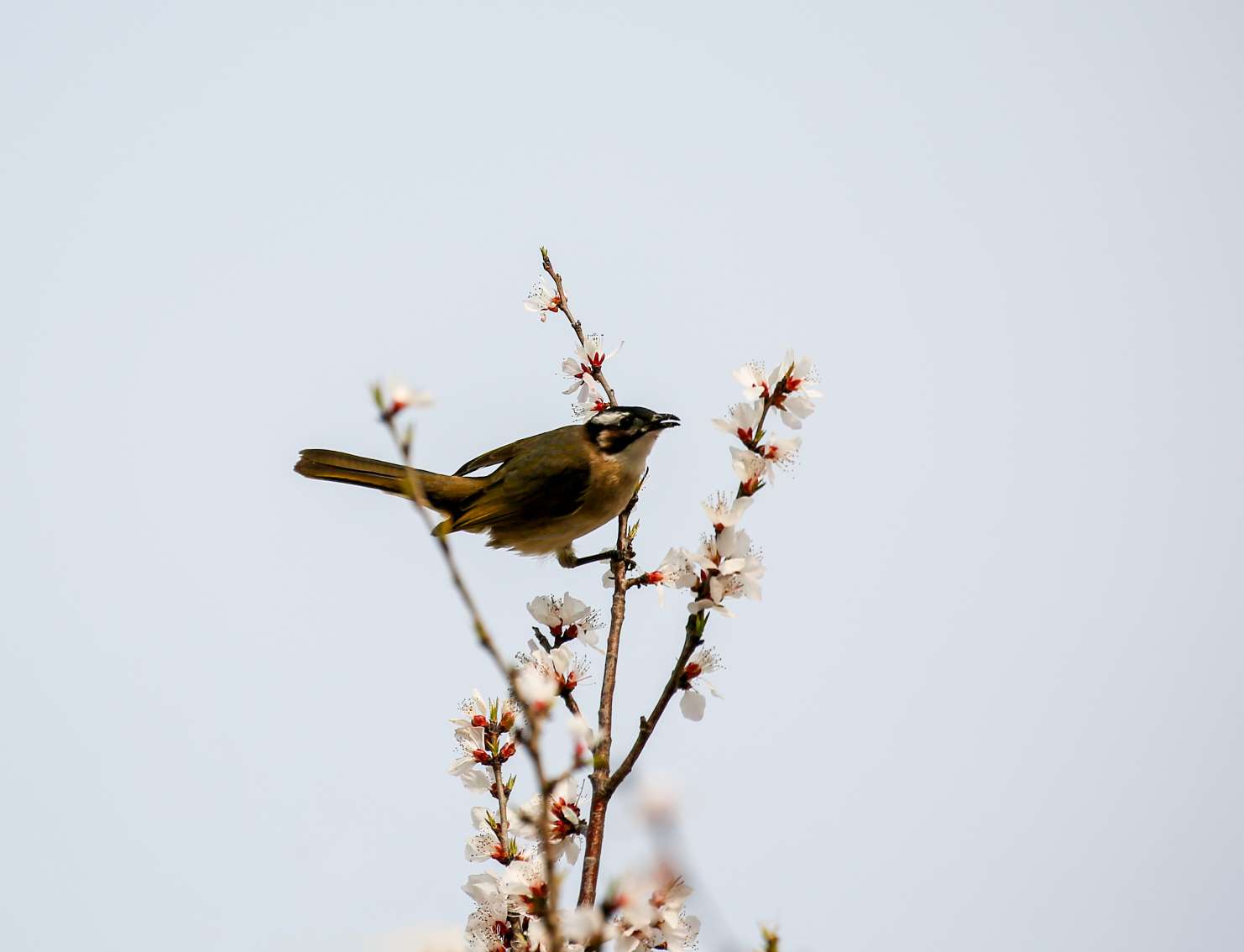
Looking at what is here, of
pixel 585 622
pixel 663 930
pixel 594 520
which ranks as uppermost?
pixel 594 520

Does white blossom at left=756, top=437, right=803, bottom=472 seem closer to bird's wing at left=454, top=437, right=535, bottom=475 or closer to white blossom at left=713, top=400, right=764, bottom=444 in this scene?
white blossom at left=713, top=400, right=764, bottom=444

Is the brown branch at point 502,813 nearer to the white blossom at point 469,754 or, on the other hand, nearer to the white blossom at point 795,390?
the white blossom at point 469,754

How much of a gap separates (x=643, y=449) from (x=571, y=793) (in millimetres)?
3588

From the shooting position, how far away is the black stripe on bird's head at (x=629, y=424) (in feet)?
25.3

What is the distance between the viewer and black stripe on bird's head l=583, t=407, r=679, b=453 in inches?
304

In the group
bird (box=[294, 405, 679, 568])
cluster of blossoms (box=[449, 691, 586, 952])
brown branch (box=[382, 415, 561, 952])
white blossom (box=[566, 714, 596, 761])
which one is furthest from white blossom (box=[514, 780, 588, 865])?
bird (box=[294, 405, 679, 568])

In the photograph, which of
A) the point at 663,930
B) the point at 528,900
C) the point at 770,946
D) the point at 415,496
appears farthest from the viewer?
the point at 528,900

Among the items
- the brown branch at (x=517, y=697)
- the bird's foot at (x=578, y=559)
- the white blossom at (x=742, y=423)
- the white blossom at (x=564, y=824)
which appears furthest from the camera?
the bird's foot at (x=578, y=559)

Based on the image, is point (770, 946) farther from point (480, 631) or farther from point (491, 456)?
point (491, 456)

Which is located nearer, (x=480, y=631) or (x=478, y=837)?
(x=480, y=631)

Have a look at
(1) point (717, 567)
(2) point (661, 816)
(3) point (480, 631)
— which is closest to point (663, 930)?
(2) point (661, 816)

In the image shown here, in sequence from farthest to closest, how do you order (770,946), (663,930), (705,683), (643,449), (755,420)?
(643,449) < (755,420) < (705,683) < (663,930) < (770,946)

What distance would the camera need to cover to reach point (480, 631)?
267cm

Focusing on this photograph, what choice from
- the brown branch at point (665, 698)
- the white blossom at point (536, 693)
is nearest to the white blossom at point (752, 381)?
the brown branch at point (665, 698)
